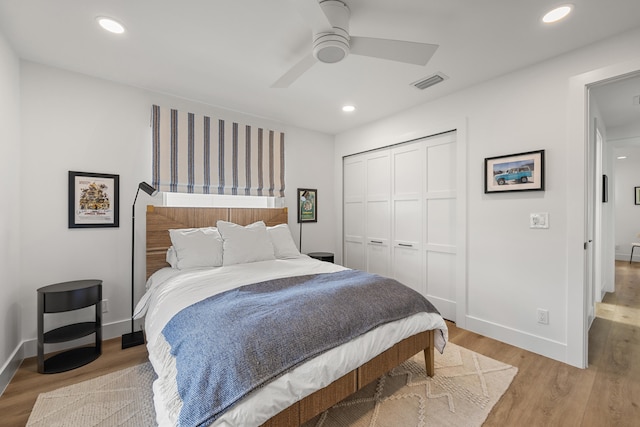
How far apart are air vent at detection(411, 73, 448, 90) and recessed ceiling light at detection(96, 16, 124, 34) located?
2.49 m

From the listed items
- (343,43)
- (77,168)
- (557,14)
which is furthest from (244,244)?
(557,14)

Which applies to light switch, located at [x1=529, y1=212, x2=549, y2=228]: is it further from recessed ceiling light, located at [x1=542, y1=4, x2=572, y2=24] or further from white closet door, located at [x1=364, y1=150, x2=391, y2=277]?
white closet door, located at [x1=364, y1=150, x2=391, y2=277]

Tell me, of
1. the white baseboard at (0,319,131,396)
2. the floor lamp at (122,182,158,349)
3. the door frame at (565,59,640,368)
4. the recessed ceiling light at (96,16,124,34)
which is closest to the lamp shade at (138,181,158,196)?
the floor lamp at (122,182,158,349)

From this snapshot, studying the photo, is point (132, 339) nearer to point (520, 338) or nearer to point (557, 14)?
point (520, 338)

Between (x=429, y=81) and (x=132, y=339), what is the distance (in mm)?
3789

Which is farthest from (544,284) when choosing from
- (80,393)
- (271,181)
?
(80,393)

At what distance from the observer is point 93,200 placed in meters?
2.62

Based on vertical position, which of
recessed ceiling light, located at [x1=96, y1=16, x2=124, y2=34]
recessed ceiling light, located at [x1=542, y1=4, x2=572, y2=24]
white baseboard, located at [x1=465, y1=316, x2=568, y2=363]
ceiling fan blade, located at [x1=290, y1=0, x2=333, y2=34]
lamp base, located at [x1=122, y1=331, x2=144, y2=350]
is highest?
recessed ceiling light, located at [x1=542, y1=4, x2=572, y2=24]

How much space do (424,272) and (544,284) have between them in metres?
1.18

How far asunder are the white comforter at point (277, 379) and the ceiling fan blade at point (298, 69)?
1540mm

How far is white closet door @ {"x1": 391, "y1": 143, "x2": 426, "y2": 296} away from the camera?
3406mm

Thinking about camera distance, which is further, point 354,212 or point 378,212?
point 354,212

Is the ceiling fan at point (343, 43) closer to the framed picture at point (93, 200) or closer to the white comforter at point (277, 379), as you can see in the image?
the white comforter at point (277, 379)

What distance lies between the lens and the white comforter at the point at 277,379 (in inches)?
45.8
